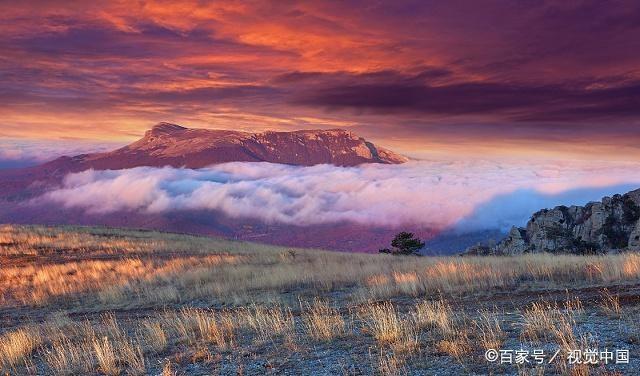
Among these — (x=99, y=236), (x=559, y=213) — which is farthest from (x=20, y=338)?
(x=559, y=213)

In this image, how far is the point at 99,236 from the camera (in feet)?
127

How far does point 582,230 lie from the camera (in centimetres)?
3284

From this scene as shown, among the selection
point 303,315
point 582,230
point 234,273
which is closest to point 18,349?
point 303,315

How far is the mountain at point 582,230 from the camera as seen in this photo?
30.4 metres

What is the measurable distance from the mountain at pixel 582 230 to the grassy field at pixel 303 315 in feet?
46.4

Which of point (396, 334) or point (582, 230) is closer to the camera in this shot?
point (396, 334)

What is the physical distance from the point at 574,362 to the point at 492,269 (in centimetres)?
1067

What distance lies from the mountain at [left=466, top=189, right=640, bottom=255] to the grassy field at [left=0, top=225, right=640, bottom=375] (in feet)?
46.4

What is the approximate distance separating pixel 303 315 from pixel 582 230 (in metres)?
27.0

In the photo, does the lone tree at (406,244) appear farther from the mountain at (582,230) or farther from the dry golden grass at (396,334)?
the dry golden grass at (396,334)

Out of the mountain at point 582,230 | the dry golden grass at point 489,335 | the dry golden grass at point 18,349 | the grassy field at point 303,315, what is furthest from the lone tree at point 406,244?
the dry golden grass at point 18,349

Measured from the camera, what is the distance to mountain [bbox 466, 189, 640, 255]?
3041cm

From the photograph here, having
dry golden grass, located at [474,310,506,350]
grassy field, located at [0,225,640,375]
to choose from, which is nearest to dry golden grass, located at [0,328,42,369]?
grassy field, located at [0,225,640,375]

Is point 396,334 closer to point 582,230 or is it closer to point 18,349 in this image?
point 18,349
